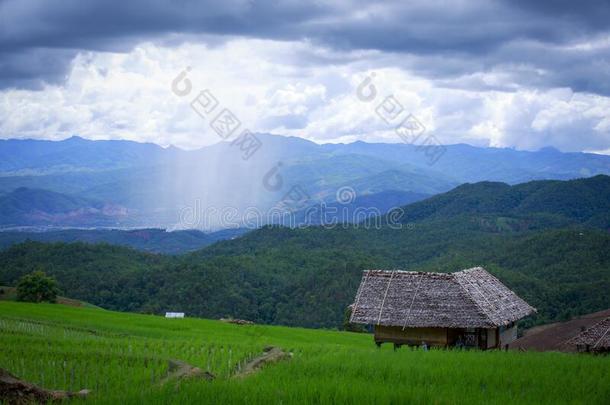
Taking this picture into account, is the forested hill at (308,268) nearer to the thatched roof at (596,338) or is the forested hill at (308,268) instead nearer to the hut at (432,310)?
the thatched roof at (596,338)

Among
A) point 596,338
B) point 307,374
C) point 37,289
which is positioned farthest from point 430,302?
point 37,289

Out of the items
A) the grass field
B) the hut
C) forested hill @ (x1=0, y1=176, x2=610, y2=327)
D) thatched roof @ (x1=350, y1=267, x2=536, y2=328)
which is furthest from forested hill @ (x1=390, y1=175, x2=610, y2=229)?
the grass field

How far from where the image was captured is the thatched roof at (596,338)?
1096 inches

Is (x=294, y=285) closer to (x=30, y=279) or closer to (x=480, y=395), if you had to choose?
(x=30, y=279)

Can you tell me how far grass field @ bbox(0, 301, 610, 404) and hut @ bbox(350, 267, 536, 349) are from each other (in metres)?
2.55

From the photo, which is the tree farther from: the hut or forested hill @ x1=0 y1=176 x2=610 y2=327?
the hut

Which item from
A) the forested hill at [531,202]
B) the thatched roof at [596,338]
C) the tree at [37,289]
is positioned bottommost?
the thatched roof at [596,338]

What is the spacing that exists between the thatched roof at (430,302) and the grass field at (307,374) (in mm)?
2617

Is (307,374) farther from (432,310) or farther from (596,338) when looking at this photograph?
(596,338)

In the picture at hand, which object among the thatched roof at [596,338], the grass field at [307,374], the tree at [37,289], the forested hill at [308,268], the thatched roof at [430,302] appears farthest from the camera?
the forested hill at [308,268]

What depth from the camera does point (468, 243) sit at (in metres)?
104

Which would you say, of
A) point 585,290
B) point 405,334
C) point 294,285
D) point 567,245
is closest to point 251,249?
point 294,285

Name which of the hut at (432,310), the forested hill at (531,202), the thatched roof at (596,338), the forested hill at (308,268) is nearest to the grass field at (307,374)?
the hut at (432,310)

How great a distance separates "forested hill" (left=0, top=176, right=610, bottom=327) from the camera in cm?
6919
